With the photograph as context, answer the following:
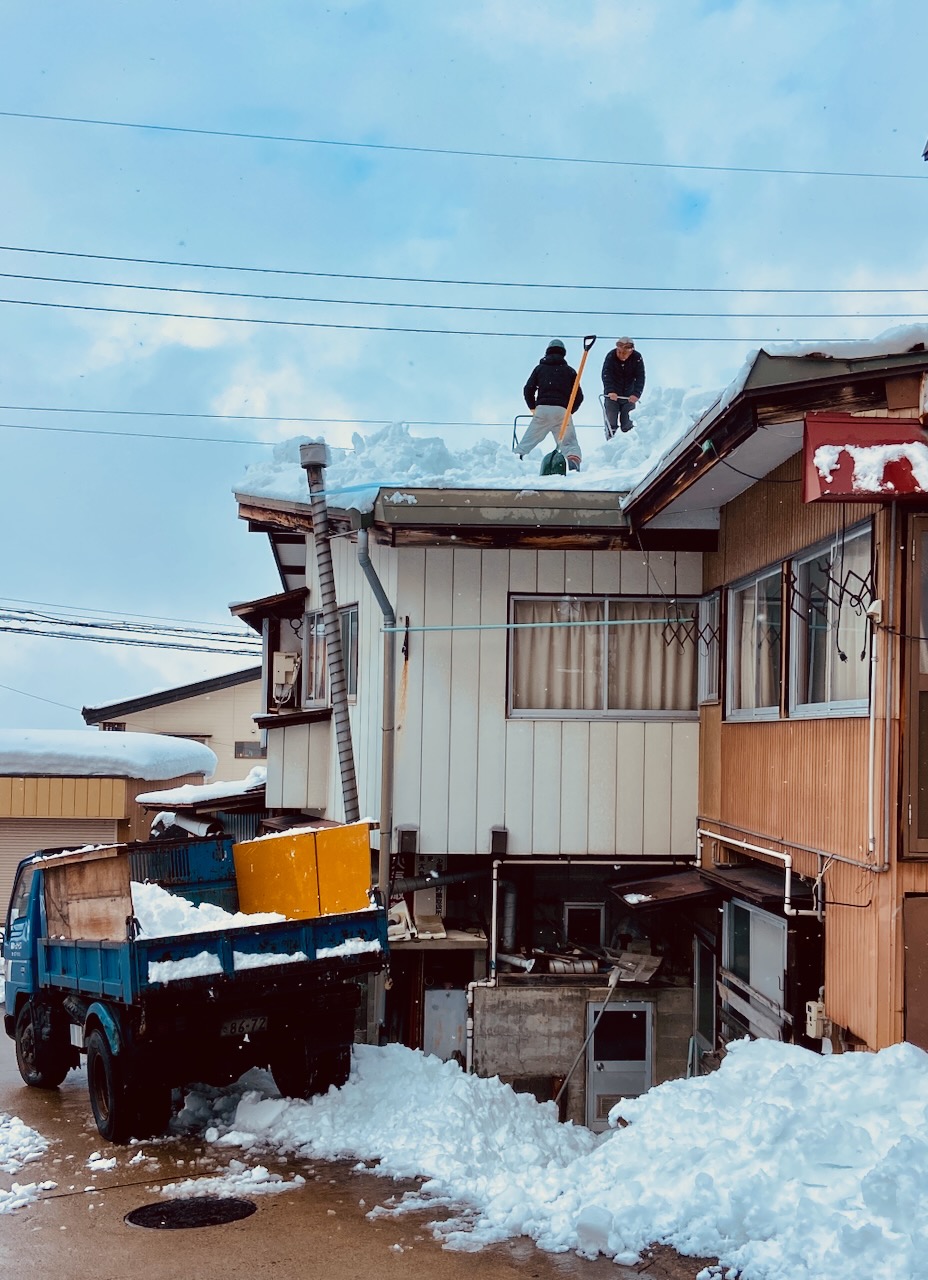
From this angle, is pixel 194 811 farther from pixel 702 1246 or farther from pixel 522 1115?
pixel 702 1246

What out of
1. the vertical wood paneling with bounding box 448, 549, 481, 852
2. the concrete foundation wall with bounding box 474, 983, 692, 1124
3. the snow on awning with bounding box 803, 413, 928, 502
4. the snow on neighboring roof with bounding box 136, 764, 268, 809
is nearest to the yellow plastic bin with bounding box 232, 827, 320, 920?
the vertical wood paneling with bounding box 448, 549, 481, 852

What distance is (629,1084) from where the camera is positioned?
40.7 ft

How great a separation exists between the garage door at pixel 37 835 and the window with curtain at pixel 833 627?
72.9 feet

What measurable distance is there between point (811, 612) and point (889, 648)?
178 centimetres

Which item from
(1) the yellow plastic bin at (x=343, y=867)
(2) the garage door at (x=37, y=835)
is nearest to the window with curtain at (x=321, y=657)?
(1) the yellow plastic bin at (x=343, y=867)

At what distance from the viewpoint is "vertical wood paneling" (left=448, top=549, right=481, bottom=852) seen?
12484 millimetres

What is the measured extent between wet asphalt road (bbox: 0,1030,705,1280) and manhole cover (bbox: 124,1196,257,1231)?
83mm

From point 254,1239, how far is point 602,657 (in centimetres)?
715

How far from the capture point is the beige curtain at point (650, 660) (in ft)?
41.9

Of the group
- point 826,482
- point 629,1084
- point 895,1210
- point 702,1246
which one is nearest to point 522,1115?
point 629,1084

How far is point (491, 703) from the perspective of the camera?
12578mm

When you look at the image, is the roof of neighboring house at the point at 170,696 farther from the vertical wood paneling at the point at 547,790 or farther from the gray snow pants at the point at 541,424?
the vertical wood paneling at the point at 547,790

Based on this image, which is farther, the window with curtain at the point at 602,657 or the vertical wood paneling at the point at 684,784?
the window with curtain at the point at 602,657

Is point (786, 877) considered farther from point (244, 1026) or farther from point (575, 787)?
point (244, 1026)
